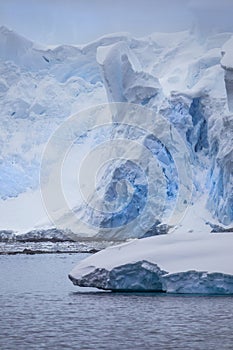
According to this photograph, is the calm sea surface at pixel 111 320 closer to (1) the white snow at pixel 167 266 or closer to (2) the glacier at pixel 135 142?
(1) the white snow at pixel 167 266

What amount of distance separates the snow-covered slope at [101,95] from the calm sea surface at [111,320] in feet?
95.6

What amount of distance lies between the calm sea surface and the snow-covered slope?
29134 millimetres

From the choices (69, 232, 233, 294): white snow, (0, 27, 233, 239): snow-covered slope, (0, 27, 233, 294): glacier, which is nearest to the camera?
(69, 232, 233, 294): white snow

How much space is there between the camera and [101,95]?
7369 centimetres

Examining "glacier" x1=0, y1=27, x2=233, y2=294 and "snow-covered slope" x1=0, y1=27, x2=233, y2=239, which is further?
"snow-covered slope" x1=0, y1=27, x2=233, y2=239

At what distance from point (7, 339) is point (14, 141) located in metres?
59.7

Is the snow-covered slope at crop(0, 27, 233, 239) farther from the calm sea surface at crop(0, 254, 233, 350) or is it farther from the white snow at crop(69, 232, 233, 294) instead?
the calm sea surface at crop(0, 254, 233, 350)

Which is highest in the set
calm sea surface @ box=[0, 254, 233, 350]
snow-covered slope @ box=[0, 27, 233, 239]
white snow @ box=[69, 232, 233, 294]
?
snow-covered slope @ box=[0, 27, 233, 239]

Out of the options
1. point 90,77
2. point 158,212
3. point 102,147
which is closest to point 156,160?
point 158,212

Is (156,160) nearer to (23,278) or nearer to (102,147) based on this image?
(102,147)

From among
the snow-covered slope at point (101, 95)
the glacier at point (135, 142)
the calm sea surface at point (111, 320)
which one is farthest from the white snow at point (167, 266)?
the snow-covered slope at point (101, 95)

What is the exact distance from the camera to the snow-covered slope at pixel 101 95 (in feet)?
158

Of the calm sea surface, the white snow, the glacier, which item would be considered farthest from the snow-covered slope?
the calm sea surface

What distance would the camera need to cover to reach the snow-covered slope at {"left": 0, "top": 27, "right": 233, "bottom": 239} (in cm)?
4822
